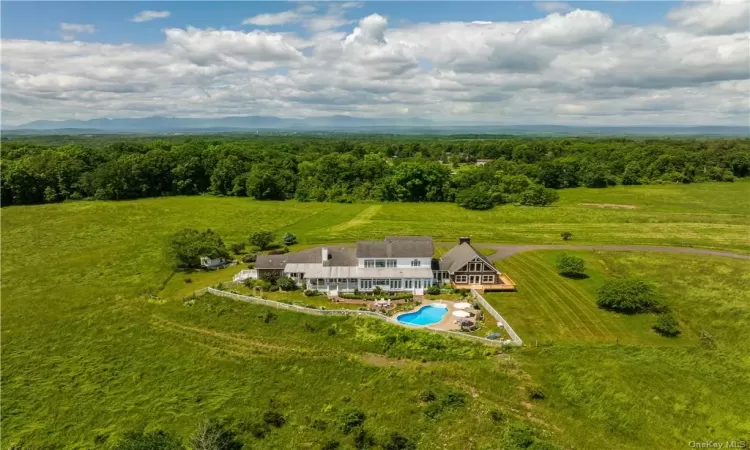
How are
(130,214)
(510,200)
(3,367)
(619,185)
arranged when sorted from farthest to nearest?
1. (619,185)
2. (510,200)
3. (130,214)
4. (3,367)

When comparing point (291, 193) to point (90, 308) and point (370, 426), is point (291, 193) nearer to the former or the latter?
point (90, 308)

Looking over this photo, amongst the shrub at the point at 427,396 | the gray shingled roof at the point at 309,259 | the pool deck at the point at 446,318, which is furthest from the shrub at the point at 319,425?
the gray shingled roof at the point at 309,259

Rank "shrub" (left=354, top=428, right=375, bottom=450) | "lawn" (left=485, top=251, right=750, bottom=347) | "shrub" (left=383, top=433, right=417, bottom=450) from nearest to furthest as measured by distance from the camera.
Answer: "shrub" (left=383, top=433, right=417, bottom=450)
"shrub" (left=354, top=428, right=375, bottom=450)
"lawn" (left=485, top=251, right=750, bottom=347)

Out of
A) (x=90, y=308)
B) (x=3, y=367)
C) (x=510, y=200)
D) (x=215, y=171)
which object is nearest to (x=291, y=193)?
(x=215, y=171)

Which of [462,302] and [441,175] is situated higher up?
[441,175]

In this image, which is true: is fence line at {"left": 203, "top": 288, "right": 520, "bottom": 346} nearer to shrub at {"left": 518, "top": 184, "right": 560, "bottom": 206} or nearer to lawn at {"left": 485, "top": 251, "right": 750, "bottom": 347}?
lawn at {"left": 485, "top": 251, "right": 750, "bottom": 347}

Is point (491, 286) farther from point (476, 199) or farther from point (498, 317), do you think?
point (476, 199)

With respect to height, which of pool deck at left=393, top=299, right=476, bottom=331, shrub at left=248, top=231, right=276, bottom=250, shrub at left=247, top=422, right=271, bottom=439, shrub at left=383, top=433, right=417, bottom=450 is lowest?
shrub at left=247, top=422, right=271, bottom=439

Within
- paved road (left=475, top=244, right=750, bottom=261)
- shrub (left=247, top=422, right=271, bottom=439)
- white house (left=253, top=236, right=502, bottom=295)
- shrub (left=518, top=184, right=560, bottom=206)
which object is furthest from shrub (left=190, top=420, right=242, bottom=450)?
shrub (left=518, top=184, right=560, bottom=206)

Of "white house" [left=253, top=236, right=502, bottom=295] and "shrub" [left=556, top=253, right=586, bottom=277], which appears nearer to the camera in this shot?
"white house" [left=253, top=236, right=502, bottom=295]
